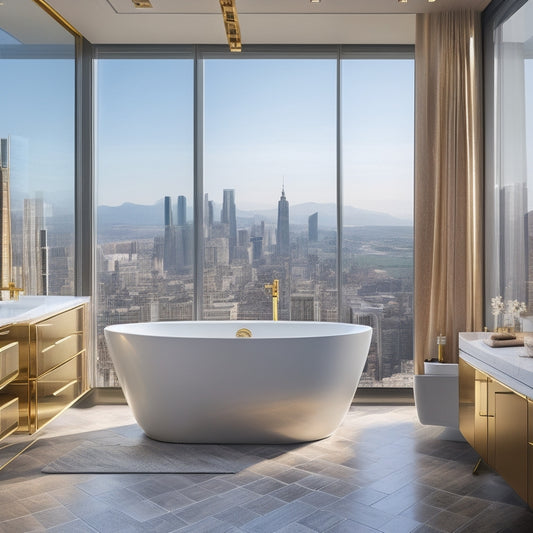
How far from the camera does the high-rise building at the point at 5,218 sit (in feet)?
10.9

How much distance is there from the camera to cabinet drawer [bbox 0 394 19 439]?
2.92 meters

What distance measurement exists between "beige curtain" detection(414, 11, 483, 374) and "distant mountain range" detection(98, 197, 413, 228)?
539mm

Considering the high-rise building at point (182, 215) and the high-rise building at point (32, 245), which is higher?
the high-rise building at point (182, 215)

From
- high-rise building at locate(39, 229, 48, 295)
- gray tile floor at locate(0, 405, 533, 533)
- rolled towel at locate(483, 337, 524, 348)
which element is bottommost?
gray tile floor at locate(0, 405, 533, 533)

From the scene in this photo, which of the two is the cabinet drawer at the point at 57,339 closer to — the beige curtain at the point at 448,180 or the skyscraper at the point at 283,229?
the skyscraper at the point at 283,229

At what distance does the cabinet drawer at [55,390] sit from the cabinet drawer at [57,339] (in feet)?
0.18

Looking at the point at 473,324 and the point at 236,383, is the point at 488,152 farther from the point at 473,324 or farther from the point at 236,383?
the point at 236,383

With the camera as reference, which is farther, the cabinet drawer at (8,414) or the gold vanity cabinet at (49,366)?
the gold vanity cabinet at (49,366)

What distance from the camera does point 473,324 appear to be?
397cm

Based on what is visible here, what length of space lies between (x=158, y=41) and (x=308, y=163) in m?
1.47

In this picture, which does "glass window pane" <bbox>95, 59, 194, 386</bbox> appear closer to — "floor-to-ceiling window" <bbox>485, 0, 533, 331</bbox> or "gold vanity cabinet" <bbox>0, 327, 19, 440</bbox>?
"gold vanity cabinet" <bbox>0, 327, 19, 440</bbox>

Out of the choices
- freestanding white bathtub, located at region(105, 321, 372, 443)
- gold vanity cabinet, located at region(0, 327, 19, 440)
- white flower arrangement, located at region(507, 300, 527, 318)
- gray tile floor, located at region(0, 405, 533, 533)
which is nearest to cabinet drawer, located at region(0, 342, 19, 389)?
gold vanity cabinet, located at region(0, 327, 19, 440)

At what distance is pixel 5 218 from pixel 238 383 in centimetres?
163

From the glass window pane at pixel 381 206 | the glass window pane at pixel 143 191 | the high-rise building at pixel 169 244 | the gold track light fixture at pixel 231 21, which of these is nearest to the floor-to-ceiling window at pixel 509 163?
the glass window pane at pixel 381 206
